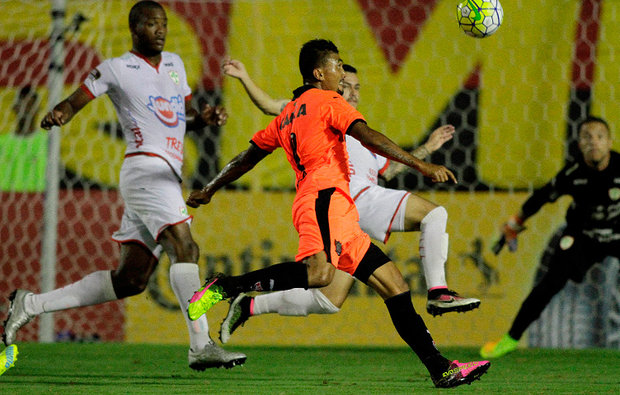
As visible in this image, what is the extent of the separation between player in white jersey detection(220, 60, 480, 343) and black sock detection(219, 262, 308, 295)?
765 mm

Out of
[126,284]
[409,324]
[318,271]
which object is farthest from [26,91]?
[409,324]

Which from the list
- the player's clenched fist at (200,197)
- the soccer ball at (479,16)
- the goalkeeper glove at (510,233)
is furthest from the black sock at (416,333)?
the goalkeeper glove at (510,233)

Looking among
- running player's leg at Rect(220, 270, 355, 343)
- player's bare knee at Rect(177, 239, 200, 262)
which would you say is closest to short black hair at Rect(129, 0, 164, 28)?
player's bare knee at Rect(177, 239, 200, 262)

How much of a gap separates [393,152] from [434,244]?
1.20 meters

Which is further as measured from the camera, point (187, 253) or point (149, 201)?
point (149, 201)

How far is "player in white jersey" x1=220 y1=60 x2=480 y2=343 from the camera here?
469 cm

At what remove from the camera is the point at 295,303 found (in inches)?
193

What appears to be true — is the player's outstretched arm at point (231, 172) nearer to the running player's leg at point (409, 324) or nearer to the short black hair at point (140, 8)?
the running player's leg at point (409, 324)

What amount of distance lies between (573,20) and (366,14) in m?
1.87

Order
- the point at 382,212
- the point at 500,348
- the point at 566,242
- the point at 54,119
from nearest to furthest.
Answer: the point at 54,119, the point at 382,212, the point at 500,348, the point at 566,242

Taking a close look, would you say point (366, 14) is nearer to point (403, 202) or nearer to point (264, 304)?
point (403, 202)

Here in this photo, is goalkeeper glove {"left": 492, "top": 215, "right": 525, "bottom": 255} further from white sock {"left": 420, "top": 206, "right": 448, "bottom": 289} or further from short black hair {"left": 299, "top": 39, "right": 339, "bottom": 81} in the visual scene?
short black hair {"left": 299, "top": 39, "right": 339, "bottom": 81}

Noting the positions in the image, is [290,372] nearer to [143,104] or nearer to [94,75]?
[143,104]

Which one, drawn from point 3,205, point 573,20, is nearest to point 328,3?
point 573,20
